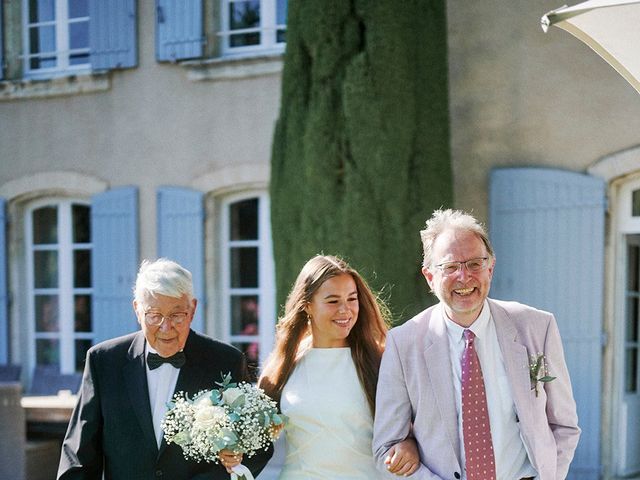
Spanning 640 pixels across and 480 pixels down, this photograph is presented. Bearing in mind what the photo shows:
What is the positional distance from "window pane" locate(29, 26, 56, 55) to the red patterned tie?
690 cm

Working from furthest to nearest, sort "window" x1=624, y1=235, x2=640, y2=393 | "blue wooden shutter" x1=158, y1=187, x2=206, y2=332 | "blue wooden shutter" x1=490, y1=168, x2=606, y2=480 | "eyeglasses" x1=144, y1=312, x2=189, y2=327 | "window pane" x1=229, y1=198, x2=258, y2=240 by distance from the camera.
Result: "window pane" x1=229, y1=198, x2=258, y2=240, "blue wooden shutter" x1=158, y1=187, x2=206, y2=332, "window" x1=624, y1=235, x2=640, y2=393, "blue wooden shutter" x1=490, y1=168, x2=606, y2=480, "eyeglasses" x1=144, y1=312, x2=189, y2=327

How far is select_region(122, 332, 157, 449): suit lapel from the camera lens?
294 cm

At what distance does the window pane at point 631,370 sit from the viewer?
6.33 m

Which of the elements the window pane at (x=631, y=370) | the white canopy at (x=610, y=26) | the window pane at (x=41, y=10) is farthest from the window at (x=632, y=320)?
the window pane at (x=41, y=10)

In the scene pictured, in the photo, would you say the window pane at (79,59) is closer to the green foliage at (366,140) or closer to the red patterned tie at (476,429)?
the green foliage at (366,140)

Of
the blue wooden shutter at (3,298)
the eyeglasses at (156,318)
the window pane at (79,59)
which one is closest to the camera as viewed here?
the eyeglasses at (156,318)

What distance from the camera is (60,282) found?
8.27 meters

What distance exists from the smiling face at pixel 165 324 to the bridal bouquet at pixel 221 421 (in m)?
0.18

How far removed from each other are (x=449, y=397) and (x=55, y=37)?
272 inches

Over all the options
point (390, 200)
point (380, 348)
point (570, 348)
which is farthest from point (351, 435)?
point (570, 348)

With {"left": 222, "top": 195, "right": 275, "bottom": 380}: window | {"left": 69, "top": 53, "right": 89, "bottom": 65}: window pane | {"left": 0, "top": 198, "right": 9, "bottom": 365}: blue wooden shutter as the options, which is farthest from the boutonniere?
{"left": 0, "top": 198, "right": 9, "bottom": 365}: blue wooden shutter

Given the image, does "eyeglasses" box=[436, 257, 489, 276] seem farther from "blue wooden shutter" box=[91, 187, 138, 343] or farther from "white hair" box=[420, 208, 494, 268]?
"blue wooden shutter" box=[91, 187, 138, 343]

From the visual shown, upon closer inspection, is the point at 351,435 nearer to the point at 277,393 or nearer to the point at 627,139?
the point at 277,393

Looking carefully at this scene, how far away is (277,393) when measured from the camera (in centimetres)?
321
